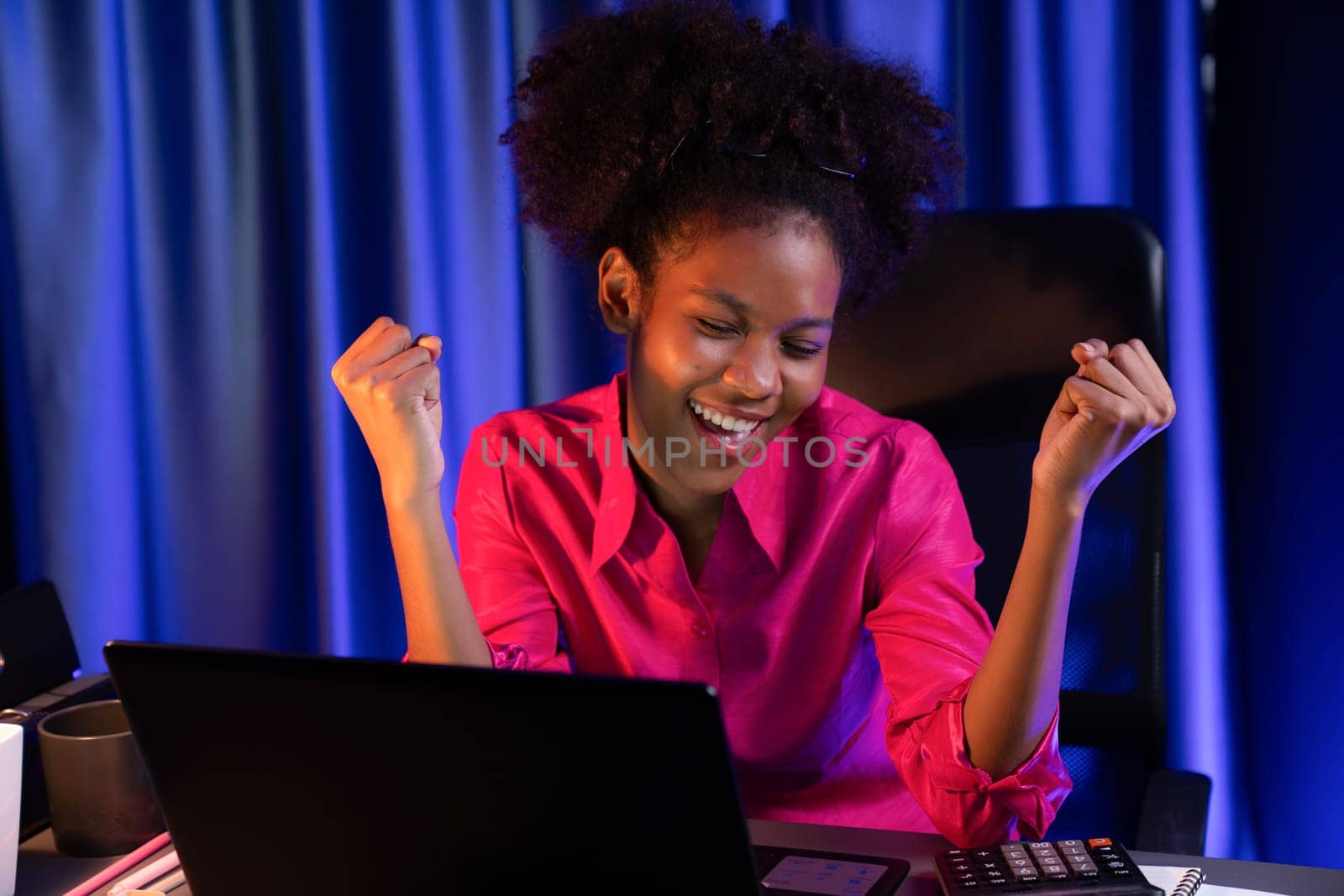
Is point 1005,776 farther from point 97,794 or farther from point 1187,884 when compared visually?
point 97,794

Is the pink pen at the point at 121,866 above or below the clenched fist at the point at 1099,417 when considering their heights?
below

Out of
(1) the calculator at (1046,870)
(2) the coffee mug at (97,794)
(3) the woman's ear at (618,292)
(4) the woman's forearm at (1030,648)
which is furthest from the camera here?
(3) the woman's ear at (618,292)

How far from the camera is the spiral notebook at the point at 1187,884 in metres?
0.75

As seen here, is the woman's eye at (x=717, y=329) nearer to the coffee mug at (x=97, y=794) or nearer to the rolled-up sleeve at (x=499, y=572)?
the rolled-up sleeve at (x=499, y=572)

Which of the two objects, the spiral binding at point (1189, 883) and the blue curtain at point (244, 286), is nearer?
the spiral binding at point (1189, 883)

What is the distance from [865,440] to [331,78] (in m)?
1.30

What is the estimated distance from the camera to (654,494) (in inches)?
50.5

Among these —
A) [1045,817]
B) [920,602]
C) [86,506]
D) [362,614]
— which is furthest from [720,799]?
[86,506]

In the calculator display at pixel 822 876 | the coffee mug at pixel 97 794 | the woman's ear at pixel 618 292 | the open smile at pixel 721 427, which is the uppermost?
the woman's ear at pixel 618 292

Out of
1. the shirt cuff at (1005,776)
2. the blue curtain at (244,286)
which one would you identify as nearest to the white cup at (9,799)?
the shirt cuff at (1005,776)

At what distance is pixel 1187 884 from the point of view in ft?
2.47

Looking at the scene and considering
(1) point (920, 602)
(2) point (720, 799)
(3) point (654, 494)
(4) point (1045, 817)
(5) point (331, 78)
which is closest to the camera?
(2) point (720, 799)

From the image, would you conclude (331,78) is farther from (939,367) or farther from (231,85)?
(939,367)

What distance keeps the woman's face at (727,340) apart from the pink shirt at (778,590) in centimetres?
8
